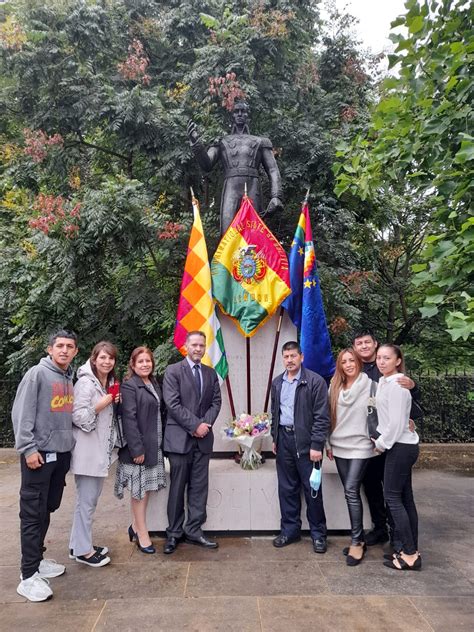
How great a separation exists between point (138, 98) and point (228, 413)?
447 centimetres

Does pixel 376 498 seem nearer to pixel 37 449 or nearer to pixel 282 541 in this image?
pixel 282 541

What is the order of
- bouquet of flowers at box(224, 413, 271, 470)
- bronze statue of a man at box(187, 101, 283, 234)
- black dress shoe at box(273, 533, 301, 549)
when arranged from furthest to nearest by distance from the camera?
1. bronze statue of a man at box(187, 101, 283, 234)
2. bouquet of flowers at box(224, 413, 271, 470)
3. black dress shoe at box(273, 533, 301, 549)

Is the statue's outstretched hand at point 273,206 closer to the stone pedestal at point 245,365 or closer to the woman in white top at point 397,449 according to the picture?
the stone pedestal at point 245,365

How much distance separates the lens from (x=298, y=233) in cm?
488

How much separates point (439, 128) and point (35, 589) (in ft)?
13.3

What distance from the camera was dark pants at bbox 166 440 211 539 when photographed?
376 cm

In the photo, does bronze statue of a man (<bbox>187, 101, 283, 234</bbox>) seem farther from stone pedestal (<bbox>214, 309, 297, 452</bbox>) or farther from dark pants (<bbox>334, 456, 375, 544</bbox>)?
dark pants (<bbox>334, 456, 375, 544</bbox>)

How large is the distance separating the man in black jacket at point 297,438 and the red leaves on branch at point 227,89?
4174 mm

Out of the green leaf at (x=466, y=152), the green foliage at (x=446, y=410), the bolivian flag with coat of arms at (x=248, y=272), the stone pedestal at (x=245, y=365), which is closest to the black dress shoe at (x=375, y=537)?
the stone pedestal at (x=245, y=365)

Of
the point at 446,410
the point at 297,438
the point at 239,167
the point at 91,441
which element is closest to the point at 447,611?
the point at 297,438

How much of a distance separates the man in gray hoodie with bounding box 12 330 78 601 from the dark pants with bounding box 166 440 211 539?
896 millimetres

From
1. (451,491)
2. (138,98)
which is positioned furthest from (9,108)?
(451,491)

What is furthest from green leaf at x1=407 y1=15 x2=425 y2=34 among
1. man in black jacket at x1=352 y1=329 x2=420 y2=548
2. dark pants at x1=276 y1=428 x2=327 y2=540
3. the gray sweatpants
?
the gray sweatpants

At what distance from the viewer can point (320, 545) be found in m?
3.71
